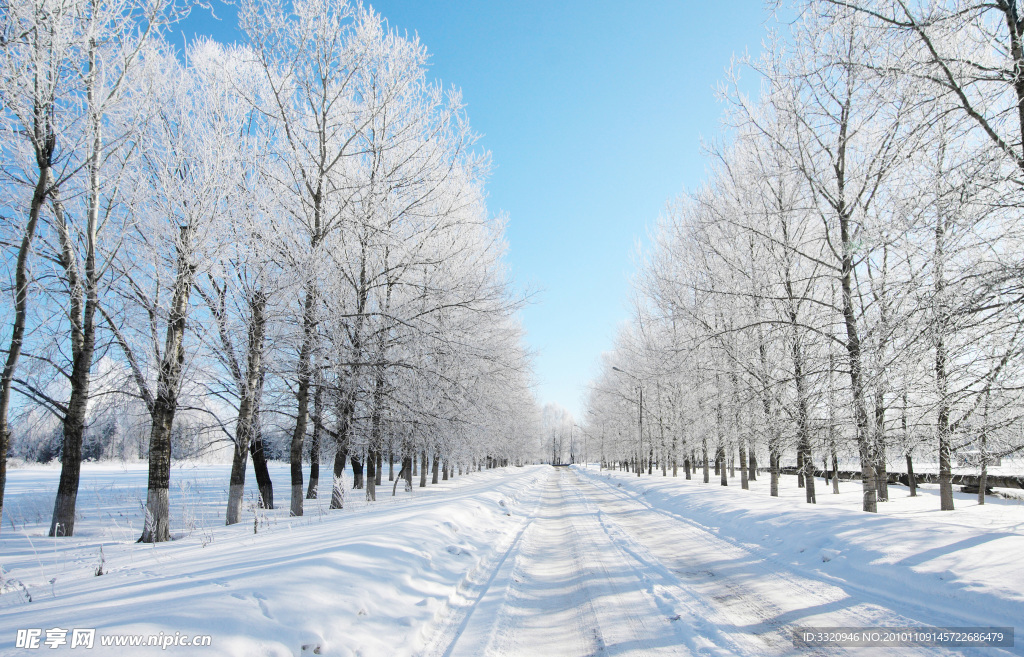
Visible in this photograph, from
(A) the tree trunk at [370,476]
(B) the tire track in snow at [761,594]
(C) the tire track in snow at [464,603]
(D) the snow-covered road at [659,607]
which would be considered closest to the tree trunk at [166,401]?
(A) the tree trunk at [370,476]

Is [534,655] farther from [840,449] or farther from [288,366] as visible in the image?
[288,366]

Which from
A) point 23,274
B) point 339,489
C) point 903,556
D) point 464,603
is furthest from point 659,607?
point 339,489

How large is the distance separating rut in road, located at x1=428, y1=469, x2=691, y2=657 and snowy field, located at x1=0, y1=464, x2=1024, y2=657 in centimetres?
2

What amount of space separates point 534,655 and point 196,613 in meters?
2.64

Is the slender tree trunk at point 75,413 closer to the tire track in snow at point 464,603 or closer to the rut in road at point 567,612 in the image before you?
the tire track in snow at point 464,603

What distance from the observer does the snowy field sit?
366cm

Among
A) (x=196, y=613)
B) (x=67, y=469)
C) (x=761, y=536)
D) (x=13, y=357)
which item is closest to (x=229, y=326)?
(x=13, y=357)

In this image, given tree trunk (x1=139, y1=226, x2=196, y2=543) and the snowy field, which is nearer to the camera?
the snowy field

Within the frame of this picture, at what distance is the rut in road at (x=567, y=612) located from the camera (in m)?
4.01

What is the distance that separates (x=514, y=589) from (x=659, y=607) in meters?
1.80

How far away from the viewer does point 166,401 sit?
31.1ft

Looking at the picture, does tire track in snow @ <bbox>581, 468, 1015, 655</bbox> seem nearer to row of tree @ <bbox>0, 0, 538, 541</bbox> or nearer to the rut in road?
the rut in road

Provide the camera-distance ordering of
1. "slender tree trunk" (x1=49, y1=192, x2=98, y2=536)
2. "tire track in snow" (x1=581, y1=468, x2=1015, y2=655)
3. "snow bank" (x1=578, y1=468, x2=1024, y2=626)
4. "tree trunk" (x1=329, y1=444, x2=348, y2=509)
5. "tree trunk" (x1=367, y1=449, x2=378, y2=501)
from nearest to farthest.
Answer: "tire track in snow" (x1=581, y1=468, x2=1015, y2=655), "snow bank" (x1=578, y1=468, x2=1024, y2=626), "slender tree trunk" (x1=49, y1=192, x2=98, y2=536), "tree trunk" (x1=329, y1=444, x2=348, y2=509), "tree trunk" (x1=367, y1=449, x2=378, y2=501)

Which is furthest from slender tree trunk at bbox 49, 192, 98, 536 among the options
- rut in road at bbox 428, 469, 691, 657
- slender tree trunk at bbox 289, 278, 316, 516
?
rut in road at bbox 428, 469, 691, 657
